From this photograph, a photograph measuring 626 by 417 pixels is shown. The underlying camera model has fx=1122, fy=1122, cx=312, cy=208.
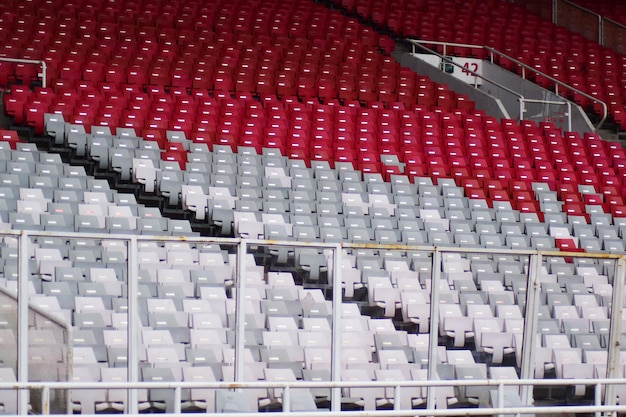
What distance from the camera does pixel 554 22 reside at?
20.5 metres

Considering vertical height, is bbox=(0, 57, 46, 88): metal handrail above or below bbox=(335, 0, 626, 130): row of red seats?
below

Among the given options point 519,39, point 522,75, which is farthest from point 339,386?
point 519,39

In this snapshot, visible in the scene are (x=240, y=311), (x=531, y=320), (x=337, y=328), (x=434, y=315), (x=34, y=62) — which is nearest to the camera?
(x=240, y=311)

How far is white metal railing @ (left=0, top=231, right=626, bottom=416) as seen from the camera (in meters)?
5.67

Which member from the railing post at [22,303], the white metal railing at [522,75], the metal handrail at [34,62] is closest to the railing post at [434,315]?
the railing post at [22,303]

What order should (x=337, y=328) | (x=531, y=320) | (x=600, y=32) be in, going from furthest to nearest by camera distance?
(x=600, y=32) → (x=531, y=320) → (x=337, y=328)

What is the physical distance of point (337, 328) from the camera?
22.0 feet

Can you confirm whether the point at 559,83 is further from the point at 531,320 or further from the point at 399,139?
the point at 531,320

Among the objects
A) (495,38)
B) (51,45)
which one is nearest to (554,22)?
(495,38)

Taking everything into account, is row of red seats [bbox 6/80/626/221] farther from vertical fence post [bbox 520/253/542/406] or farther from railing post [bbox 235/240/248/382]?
vertical fence post [bbox 520/253/542/406]

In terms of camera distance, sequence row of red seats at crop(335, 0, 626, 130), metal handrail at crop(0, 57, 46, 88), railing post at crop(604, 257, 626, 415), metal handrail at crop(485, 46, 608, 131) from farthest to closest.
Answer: row of red seats at crop(335, 0, 626, 130), metal handrail at crop(485, 46, 608, 131), metal handrail at crop(0, 57, 46, 88), railing post at crop(604, 257, 626, 415)

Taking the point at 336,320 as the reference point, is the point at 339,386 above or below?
below

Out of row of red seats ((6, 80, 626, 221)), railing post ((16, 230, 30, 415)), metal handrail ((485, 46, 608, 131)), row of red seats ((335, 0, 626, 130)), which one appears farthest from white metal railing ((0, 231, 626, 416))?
row of red seats ((335, 0, 626, 130))

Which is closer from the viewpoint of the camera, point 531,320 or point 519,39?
point 531,320
